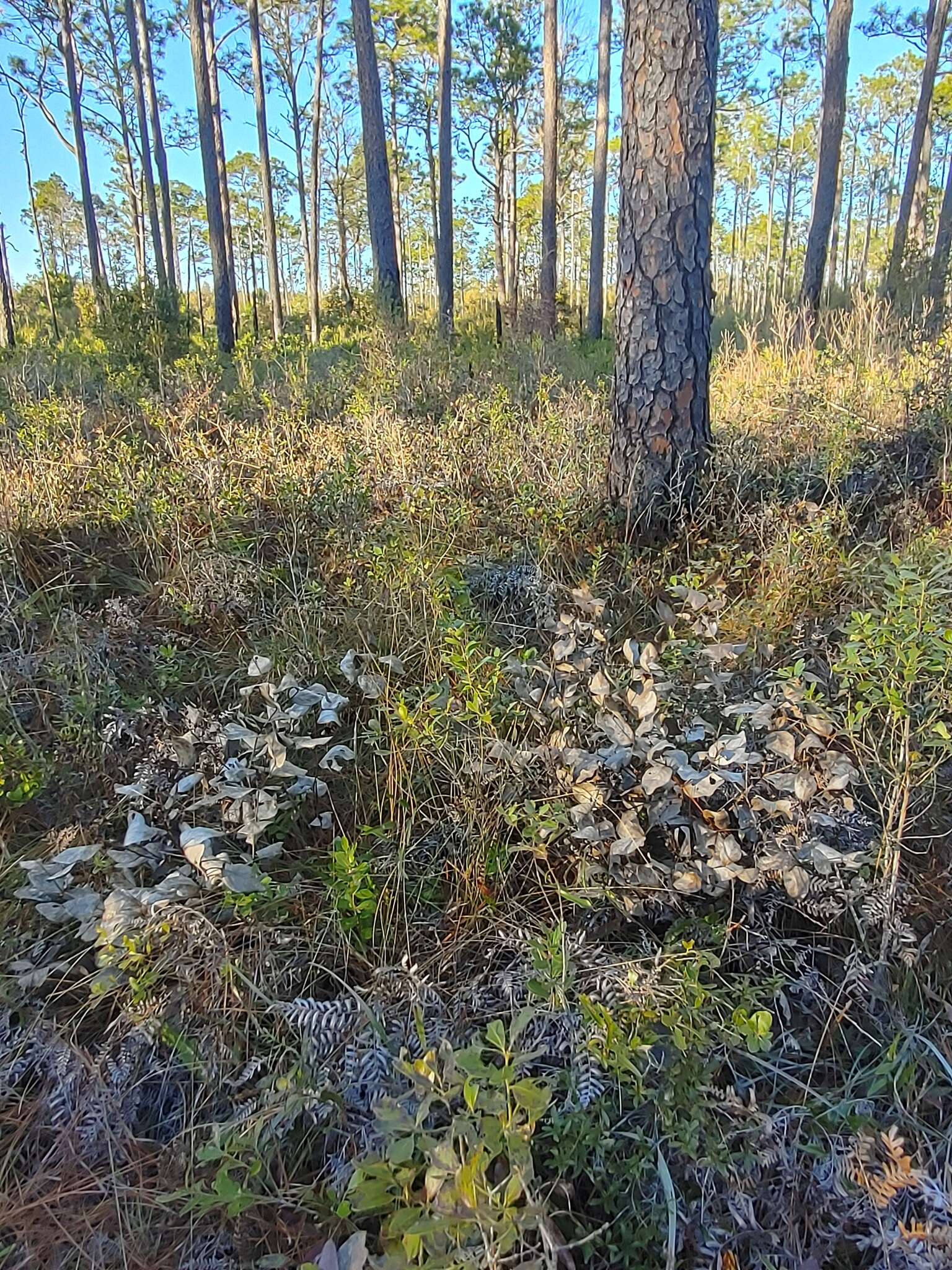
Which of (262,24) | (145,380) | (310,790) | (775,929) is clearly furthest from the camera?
(262,24)

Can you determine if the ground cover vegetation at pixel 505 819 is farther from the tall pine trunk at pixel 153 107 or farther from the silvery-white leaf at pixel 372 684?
the tall pine trunk at pixel 153 107

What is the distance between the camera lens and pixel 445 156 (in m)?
9.84

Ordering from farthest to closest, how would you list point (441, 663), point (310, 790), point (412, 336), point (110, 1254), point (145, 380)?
point (412, 336) → point (145, 380) → point (441, 663) → point (310, 790) → point (110, 1254)

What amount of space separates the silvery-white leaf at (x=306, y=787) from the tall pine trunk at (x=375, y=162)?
6.14 metres

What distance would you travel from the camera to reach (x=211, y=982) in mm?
1257

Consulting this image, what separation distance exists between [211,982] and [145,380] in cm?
465

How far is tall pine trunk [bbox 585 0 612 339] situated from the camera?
11.6m

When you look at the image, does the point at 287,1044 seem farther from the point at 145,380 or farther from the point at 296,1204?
the point at 145,380

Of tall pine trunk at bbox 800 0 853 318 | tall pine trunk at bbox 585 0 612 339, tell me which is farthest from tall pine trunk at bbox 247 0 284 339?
tall pine trunk at bbox 800 0 853 318

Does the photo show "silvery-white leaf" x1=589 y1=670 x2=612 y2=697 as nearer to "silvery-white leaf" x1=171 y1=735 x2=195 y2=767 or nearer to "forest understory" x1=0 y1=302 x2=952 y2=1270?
"forest understory" x1=0 y1=302 x2=952 y2=1270

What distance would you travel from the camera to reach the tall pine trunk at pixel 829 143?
7387 millimetres

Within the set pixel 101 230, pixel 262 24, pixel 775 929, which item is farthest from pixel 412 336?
pixel 101 230

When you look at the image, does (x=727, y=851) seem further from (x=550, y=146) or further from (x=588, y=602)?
(x=550, y=146)

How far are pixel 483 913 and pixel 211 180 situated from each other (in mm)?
10947
